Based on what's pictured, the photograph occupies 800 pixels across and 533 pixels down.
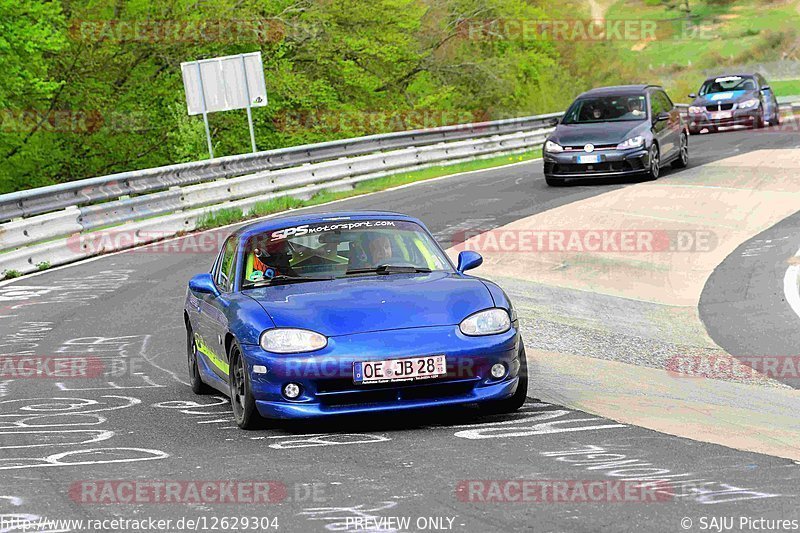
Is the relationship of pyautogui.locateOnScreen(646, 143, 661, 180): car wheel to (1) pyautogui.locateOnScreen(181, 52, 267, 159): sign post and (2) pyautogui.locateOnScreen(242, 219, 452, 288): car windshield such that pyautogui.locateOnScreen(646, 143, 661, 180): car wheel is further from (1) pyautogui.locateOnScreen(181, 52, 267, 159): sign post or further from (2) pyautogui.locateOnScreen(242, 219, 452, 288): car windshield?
(2) pyautogui.locateOnScreen(242, 219, 452, 288): car windshield

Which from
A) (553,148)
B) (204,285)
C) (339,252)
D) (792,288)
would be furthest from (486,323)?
(553,148)

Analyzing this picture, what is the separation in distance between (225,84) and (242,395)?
2117 centimetres

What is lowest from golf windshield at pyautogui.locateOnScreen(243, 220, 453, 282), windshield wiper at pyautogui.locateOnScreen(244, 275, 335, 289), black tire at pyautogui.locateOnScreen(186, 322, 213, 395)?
black tire at pyautogui.locateOnScreen(186, 322, 213, 395)

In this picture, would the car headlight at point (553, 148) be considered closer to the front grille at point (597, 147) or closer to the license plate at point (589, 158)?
the front grille at point (597, 147)

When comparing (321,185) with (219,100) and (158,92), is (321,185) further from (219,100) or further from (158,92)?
(158,92)

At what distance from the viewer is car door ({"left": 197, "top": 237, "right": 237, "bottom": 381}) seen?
8.53 metres

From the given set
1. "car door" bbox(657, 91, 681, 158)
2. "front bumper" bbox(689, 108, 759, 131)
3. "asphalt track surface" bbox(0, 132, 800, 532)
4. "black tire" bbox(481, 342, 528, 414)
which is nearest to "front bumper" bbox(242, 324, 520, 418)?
"asphalt track surface" bbox(0, 132, 800, 532)

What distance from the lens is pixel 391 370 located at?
7473 mm

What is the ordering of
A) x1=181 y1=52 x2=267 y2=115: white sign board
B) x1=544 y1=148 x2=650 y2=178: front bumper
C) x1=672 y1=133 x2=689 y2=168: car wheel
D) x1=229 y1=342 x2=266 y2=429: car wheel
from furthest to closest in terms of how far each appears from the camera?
1. x1=181 y1=52 x2=267 y2=115: white sign board
2. x1=672 y1=133 x2=689 y2=168: car wheel
3. x1=544 y1=148 x2=650 y2=178: front bumper
4. x1=229 y1=342 x2=266 y2=429: car wheel

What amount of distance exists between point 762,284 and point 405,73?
36.9 metres

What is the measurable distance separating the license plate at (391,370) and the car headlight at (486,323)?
0.37 metres

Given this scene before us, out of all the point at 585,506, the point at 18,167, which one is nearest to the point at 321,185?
the point at 18,167

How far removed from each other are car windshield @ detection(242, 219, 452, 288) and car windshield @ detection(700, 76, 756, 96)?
30.5 m

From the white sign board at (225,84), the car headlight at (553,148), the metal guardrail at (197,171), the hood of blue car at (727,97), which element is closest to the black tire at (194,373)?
the metal guardrail at (197,171)
